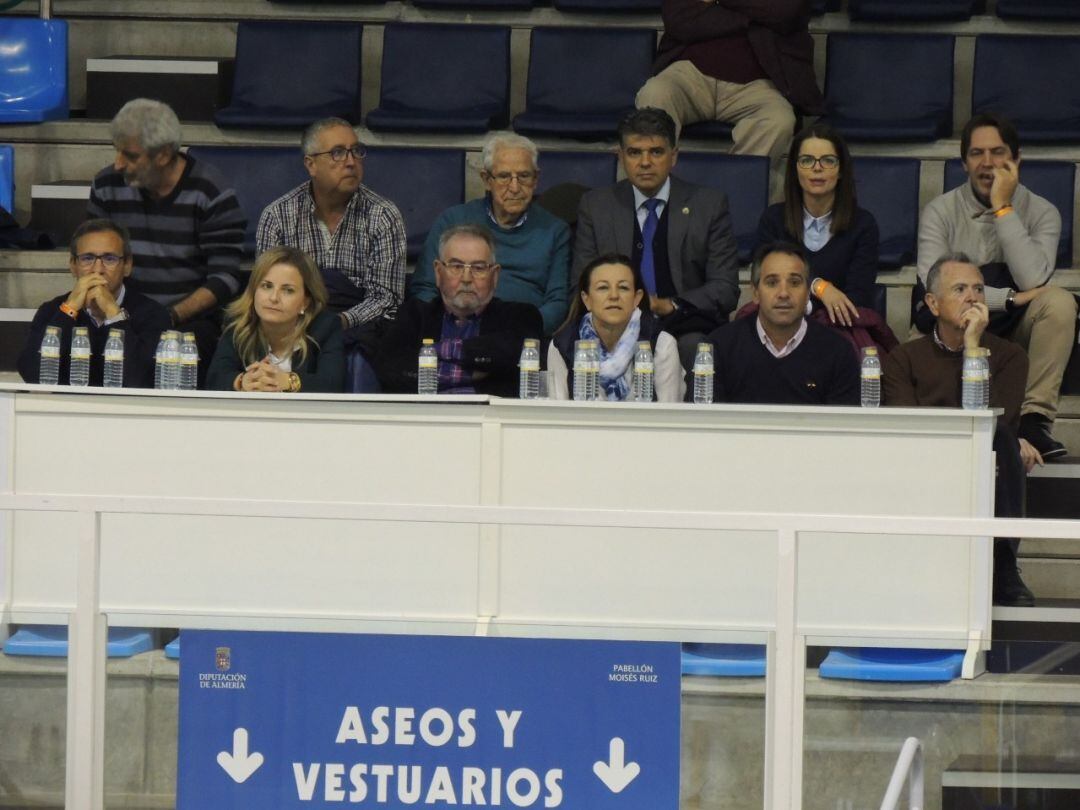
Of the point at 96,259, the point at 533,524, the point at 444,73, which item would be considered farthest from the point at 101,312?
the point at 533,524

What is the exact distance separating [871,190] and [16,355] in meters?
2.88

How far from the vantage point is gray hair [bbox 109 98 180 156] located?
18.4ft

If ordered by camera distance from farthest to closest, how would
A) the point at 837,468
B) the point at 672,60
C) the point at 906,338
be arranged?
the point at 672,60 → the point at 906,338 → the point at 837,468

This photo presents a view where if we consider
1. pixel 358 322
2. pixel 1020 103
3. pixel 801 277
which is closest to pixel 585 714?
pixel 801 277

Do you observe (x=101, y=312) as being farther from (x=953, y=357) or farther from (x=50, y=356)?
(x=953, y=357)

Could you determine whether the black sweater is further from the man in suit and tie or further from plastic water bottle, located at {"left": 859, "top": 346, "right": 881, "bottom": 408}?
the man in suit and tie

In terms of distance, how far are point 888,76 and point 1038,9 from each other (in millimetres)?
661

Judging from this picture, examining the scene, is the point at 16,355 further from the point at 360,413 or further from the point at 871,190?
the point at 871,190

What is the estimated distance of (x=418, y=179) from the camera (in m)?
6.35

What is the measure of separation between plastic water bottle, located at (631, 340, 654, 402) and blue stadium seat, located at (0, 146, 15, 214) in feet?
9.40

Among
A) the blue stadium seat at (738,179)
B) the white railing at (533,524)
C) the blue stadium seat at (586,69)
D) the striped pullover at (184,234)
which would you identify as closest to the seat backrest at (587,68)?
the blue stadium seat at (586,69)

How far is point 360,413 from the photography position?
4.52 metres

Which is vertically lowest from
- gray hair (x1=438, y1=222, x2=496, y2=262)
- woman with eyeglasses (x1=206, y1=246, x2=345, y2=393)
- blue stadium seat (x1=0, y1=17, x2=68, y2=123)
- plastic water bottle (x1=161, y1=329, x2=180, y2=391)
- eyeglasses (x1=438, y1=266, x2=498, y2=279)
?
plastic water bottle (x1=161, y1=329, x2=180, y2=391)

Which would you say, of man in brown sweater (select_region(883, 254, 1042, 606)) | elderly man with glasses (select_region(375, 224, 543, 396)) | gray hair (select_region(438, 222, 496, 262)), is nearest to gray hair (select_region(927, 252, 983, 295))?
man in brown sweater (select_region(883, 254, 1042, 606))
